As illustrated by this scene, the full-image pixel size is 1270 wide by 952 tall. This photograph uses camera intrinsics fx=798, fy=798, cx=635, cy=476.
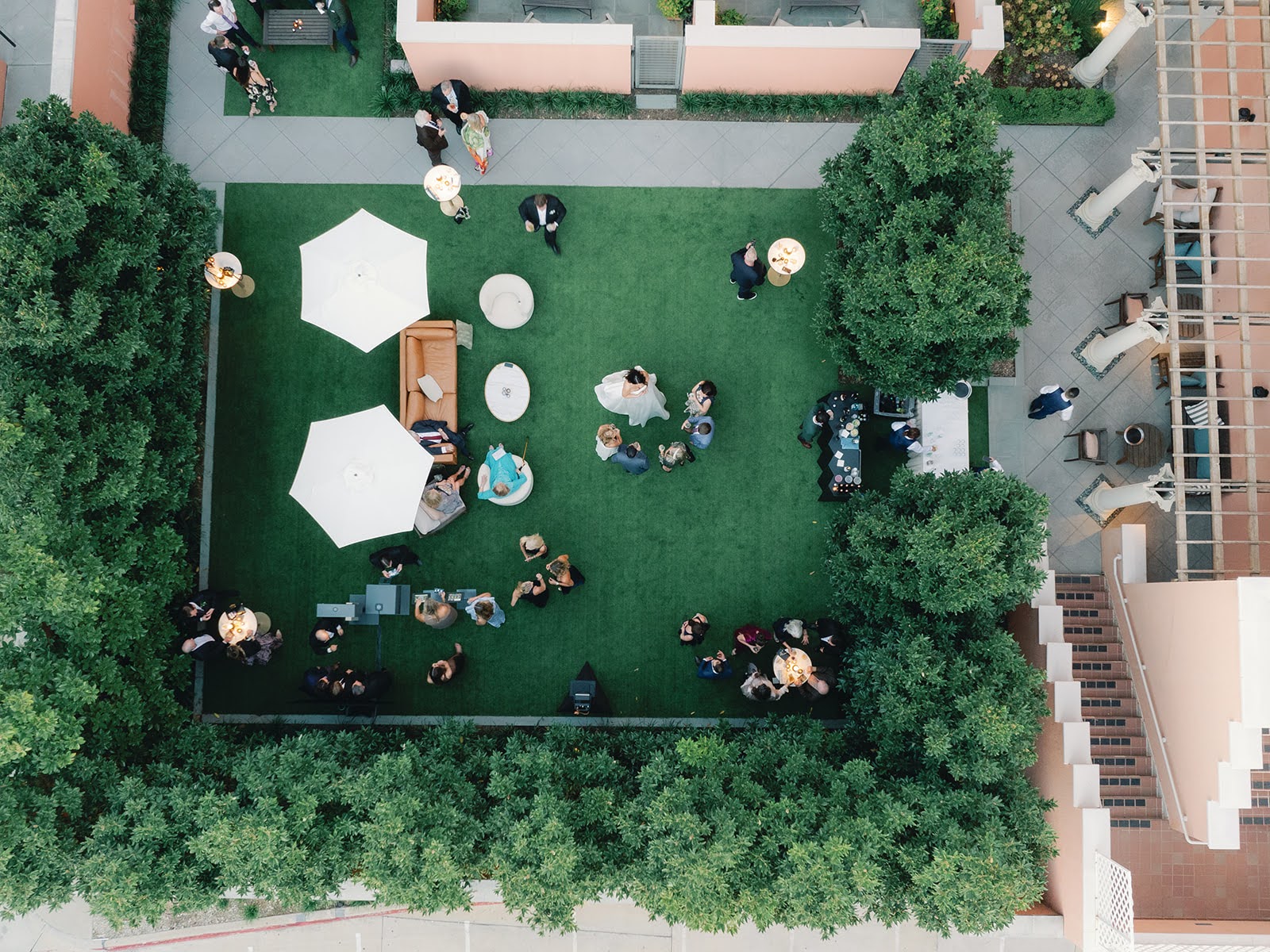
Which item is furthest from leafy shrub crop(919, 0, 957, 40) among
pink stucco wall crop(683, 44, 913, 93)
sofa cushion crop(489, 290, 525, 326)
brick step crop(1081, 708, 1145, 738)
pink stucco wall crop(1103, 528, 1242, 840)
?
brick step crop(1081, 708, 1145, 738)

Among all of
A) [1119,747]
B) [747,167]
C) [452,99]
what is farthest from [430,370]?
[1119,747]

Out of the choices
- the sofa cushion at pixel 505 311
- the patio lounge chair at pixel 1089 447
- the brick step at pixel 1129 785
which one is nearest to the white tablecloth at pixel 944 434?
the patio lounge chair at pixel 1089 447

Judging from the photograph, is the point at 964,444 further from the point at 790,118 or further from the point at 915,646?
the point at 790,118

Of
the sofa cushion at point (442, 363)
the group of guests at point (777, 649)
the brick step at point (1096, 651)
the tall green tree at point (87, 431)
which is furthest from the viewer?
the sofa cushion at point (442, 363)

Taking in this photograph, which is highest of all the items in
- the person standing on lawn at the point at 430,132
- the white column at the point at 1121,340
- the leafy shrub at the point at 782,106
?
the leafy shrub at the point at 782,106

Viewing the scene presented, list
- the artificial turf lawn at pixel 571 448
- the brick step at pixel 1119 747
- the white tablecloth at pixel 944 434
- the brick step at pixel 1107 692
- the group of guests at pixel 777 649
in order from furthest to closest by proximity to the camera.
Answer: the artificial turf lawn at pixel 571 448 < the white tablecloth at pixel 944 434 < the group of guests at pixel 777 649 < the brick step at pixel 1107 692 < the brick step at pixel 1119 747

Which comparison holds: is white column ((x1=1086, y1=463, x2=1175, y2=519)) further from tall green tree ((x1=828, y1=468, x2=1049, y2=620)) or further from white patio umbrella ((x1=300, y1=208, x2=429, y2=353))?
white patio umbrella ((x1=300, y1=208, x2=429, y2=353))

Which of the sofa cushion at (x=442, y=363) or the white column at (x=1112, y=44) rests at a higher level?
the white column at (x=1112, y=44)

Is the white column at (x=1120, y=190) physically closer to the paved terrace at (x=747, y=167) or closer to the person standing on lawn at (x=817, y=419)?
the paved terrace at (x=747, y=167)
